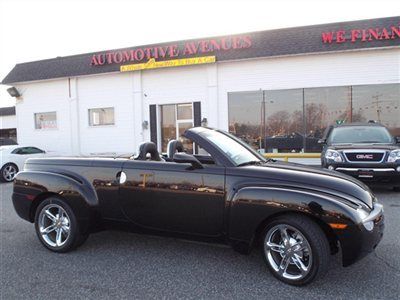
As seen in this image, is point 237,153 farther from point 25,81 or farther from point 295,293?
point 25,81

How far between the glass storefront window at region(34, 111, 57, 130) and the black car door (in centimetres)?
1577

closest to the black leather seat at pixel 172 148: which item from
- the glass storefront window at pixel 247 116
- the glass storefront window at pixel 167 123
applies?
the glass storefront window at pixel 247 116

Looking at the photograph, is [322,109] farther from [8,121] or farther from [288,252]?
[8,121]

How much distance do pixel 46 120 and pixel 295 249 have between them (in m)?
17.8

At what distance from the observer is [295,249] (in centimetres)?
367

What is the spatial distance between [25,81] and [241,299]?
60.9 ft

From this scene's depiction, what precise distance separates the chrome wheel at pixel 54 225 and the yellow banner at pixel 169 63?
11.2m

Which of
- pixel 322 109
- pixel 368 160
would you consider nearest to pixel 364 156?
pixel 368 160

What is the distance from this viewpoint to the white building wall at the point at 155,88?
1389 cm

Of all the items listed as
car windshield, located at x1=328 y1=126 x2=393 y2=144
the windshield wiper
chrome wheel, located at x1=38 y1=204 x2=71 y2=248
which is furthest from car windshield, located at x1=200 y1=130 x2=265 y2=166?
car windshield, located at x1=328 y1=126 x2=393 y2=144

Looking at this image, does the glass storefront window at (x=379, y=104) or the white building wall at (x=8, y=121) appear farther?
the white building wall at (x=8, y=121)

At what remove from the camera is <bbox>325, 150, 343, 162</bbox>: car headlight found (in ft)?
28.4

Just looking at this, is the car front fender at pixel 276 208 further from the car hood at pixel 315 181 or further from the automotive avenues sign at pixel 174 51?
the automotive avenues sign at pixel 174 51

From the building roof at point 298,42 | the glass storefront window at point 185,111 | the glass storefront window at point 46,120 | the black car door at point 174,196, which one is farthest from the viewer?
the glass storefront window at point 46,120
